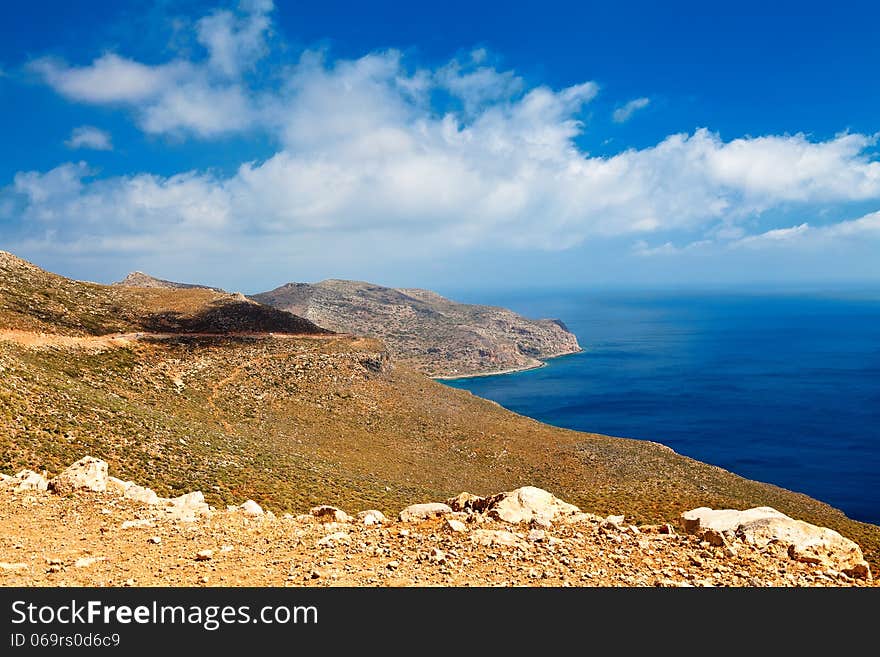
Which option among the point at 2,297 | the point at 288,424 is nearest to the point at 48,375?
the point at 288,424

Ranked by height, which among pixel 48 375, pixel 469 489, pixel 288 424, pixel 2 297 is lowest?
pixel 469 489

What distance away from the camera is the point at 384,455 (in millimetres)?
44312

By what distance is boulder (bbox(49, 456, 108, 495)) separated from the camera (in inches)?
659

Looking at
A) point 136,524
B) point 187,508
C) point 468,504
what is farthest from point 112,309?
point 468,504

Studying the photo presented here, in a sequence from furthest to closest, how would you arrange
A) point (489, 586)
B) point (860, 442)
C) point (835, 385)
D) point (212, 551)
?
point (835, 385) < point (860, 442) < point (212, 551) < point (489, 586)

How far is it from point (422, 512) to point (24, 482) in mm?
13674

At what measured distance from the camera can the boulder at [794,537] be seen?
38.2ft

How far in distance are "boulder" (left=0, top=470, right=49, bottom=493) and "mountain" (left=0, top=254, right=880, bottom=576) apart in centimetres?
295

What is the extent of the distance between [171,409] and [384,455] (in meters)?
18.3

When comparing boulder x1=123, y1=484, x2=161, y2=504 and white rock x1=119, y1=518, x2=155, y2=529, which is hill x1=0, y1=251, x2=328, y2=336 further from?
white rock x1=119, y1=518, x2=155, y2=529

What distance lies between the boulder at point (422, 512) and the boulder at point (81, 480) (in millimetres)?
10508

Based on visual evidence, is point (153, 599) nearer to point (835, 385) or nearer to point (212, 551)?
point (212, 551)

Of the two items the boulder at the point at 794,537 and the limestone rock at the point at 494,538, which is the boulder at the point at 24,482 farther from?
the boulder at the point at 794,537

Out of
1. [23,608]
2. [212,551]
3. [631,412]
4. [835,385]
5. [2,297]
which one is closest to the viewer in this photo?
[23,608]
